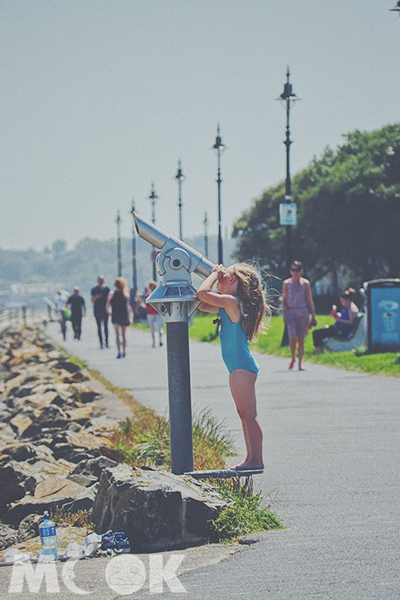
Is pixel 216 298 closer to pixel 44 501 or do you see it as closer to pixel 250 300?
pixel 250 300

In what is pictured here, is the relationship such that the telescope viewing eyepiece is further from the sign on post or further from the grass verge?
A: the sign on post

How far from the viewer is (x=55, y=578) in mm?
5352

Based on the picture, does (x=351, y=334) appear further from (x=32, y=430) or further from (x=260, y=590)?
(x=260, y=590)

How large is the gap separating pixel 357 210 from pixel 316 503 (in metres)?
51.2

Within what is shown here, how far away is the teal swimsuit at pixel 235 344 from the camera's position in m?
6.49

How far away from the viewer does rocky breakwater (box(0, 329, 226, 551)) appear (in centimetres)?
580

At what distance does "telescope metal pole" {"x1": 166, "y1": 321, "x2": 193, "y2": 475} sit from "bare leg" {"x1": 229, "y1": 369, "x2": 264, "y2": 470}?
11.7 inches

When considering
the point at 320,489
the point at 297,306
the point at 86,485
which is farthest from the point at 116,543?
the point at 297,306

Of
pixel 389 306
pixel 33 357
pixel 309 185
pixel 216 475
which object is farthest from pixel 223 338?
pixel 309 185

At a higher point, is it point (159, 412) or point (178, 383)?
point (178, 383)

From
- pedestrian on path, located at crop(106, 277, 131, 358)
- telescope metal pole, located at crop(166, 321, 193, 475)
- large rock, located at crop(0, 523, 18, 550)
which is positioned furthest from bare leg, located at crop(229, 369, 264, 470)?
pedestrian on path, located at crop(106, 277, 131, 358)

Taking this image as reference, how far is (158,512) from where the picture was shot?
229 inches

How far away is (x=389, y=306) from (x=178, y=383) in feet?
43.1

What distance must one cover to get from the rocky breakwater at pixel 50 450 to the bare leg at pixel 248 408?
141cm
